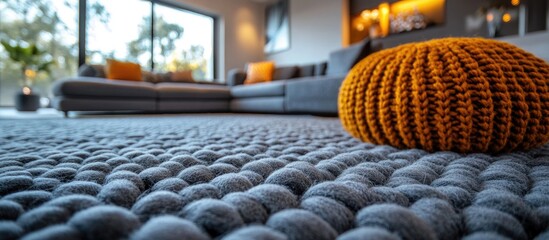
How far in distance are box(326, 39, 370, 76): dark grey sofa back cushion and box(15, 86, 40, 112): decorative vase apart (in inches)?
127

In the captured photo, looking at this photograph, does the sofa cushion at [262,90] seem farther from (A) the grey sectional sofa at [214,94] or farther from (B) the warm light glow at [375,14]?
(B) the warm light glow at [375,14]

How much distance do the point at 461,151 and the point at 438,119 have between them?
0.25 ft

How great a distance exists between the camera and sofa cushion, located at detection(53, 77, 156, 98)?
2262 mm

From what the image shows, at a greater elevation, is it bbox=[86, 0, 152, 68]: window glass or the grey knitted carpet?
bbox=[86, 0, 152, 68]: window glass

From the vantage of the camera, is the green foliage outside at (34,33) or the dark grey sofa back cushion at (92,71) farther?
the green foliage outside at (34,33)

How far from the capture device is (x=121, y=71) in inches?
120

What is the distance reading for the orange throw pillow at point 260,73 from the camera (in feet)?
12.2

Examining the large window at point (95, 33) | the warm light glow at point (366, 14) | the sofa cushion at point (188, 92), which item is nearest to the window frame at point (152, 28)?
the large window at point (95, 33)

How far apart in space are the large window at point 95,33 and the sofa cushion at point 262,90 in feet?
6.29

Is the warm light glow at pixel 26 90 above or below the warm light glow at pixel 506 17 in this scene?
below

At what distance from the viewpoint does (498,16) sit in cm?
304

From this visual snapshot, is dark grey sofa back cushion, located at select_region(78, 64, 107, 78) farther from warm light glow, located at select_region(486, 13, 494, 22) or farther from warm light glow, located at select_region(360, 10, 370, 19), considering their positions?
warm light glow, located at select_region(486, 13, 494, 22)

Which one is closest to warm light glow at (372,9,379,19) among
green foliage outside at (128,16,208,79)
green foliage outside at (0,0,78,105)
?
green foliage outside at (128,16,208,79)

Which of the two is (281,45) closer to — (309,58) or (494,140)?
(309,58)
